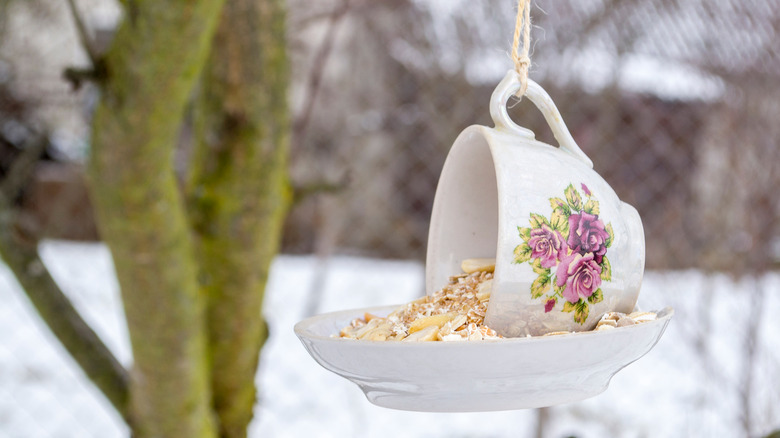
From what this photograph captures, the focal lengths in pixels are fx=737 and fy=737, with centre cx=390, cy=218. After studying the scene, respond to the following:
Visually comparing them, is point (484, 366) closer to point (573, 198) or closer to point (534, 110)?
point (573, 198)

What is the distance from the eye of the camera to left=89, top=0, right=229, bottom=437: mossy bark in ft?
3.08

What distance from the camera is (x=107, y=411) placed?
291 cm

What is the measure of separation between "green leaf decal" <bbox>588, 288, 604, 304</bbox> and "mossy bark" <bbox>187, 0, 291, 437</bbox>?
0.82 m

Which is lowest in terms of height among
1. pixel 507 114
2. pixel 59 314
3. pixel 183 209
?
pixel 59 314

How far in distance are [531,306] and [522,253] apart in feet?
0.15

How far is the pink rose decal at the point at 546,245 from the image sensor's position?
59 cm

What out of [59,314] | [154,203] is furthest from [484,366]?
[59,314]

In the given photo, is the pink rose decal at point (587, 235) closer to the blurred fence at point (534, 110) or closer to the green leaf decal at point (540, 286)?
the green leaf decal at point (540, 286)

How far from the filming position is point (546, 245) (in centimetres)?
60

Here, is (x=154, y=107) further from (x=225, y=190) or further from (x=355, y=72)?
(x=355, y=72)

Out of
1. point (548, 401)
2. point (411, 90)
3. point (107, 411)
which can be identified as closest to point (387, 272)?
point (411, 90)

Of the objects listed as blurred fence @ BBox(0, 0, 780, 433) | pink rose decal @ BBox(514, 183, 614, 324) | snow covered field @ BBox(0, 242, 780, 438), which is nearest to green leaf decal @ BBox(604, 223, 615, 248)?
pink rose decal @ BBox(514, 183, 614, 324)

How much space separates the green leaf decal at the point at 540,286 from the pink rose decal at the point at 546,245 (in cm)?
1


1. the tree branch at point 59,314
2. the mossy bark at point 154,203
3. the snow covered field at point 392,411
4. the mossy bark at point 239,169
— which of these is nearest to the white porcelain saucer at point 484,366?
the mossy bark at point 154,203
